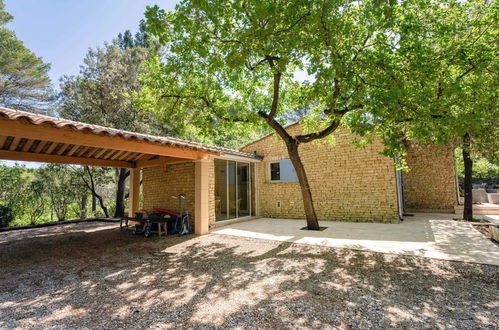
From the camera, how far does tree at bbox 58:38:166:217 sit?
33.3 feet

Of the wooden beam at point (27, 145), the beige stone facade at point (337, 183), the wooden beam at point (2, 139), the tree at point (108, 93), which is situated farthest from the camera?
the tree at point (108, 93)

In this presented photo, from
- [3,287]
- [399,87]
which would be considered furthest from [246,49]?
[3,287]

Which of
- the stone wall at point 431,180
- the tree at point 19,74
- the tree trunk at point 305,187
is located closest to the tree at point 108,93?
the tree at point 19,74

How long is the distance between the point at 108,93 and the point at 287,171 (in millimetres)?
8582

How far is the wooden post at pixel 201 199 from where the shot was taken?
22.0 ft

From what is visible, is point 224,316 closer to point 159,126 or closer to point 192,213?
point 192,213

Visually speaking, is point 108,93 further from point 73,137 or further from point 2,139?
point 73,137

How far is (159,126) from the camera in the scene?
10.9 meters

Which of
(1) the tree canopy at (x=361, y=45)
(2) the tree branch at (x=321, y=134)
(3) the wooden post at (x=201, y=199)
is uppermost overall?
(1) the tree canopy at (x=361, y=45)

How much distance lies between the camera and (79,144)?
4.07 m

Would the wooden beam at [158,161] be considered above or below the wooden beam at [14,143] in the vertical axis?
below

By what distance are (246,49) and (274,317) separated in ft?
15.1

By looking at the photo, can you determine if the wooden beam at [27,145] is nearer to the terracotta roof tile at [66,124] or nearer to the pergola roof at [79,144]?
the pergola roof at [79,144]

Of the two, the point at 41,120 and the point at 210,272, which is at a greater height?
the point at 41,120
